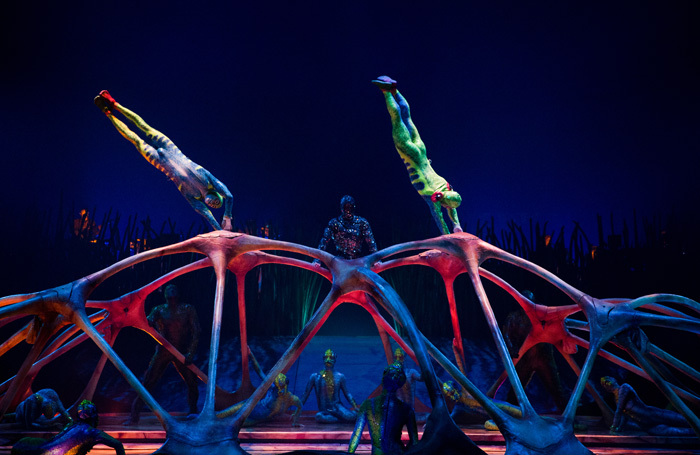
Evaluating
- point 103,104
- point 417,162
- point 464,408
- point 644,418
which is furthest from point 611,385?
point 103,104

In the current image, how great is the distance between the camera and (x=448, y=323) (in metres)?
8.71

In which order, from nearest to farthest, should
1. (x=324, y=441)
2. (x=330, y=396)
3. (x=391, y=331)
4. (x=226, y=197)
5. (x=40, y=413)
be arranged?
(x=324, y=441) < (x=40, y=413) < (x=226, y=197) < (x=391, y=331) < (x=330, y=396)

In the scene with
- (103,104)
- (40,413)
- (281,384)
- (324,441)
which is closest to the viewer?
(324,441)

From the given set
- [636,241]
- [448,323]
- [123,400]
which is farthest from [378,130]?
[123,400]

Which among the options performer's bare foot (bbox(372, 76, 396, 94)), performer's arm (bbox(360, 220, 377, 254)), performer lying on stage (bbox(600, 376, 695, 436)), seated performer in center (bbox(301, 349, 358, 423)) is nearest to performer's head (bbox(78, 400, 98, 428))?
seated performer in center (bbox(301, 349, 358, 423))

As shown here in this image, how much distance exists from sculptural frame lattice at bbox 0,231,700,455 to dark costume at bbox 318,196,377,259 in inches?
19.6

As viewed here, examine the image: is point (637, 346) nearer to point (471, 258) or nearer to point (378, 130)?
point (471, 258)

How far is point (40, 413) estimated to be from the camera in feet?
15.3

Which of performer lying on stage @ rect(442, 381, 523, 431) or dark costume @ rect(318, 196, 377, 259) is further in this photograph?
dark costume @ rect(318, 196, 377, 259)

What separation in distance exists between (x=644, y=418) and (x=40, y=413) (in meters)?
6.85

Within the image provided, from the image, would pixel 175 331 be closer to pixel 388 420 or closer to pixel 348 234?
pixel 348 234

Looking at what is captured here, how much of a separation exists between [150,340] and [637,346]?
797 cm

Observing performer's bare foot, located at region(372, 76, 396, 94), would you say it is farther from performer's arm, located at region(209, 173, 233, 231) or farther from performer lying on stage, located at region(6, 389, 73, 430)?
performer lying on stage, located at region(6, 389, 73, 430)

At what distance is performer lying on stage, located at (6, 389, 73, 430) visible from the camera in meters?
4.61
